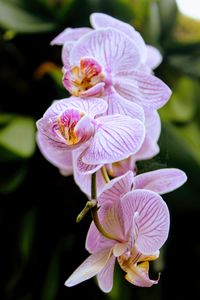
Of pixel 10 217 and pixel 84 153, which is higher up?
pixel 84 153

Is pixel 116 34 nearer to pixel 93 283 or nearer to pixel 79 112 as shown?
pixel 79 112

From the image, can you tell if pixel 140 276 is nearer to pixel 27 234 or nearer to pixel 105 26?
pixel 105 26

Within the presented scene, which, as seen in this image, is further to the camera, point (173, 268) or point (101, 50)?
point (173, 268)

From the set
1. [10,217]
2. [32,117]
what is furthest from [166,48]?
[10,217]

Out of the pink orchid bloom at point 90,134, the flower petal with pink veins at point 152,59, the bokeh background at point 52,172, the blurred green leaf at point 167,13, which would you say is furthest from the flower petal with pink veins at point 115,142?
the blurred green leaf at point 167,13

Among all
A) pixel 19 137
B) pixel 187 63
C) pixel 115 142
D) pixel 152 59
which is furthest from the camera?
pixel 187 63

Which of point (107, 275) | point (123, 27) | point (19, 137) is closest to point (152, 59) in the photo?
point (123, 27)

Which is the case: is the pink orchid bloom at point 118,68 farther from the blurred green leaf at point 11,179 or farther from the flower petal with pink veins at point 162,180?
the blurred green leaf at point 11,179
